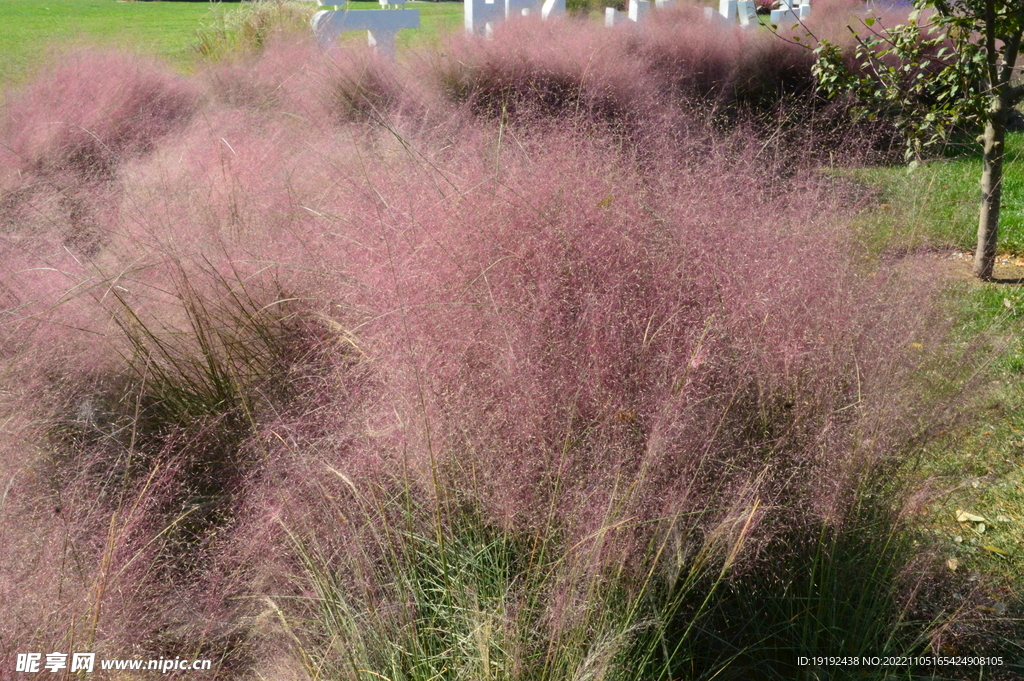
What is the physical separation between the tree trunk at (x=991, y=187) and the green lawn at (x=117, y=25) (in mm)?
4661

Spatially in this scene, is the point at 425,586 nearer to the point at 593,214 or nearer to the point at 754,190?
the point at 593,214

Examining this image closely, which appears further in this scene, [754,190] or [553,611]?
[754,190]

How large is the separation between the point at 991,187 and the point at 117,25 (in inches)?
867

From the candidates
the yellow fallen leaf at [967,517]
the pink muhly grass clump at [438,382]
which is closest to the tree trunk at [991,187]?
the pink muhly grass clump at [438,382]

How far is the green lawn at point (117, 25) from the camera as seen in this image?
264 inches

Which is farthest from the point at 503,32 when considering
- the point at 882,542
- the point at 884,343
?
the point at 882,542

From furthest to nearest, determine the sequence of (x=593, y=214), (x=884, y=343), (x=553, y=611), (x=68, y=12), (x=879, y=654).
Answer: (x=68, y=12) → (x=593, y=214) → (x=884, y=343) → (x=879, y=654) → (x=553, y=611)

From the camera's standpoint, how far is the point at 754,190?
278 centimetres

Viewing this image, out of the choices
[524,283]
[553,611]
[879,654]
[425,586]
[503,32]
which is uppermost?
[503,32]

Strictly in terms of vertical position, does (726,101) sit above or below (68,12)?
below

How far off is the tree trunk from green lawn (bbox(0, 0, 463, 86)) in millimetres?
4661

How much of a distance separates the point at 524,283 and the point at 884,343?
0.92m

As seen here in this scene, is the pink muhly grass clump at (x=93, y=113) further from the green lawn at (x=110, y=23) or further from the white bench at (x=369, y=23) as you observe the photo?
the white bench at (x=369, y=23)

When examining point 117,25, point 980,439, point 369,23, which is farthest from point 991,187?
point 117,25
